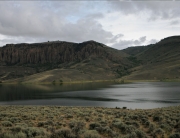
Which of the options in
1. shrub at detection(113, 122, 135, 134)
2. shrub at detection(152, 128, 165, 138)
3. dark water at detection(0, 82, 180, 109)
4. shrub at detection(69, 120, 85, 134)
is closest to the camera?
shrub at detection(152, 128, 165, 138)

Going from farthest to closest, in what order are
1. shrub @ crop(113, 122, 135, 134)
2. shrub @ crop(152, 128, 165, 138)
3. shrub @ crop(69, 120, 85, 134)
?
shrub @ crop(113, 122, 135, 134), shrub @ crop(69, 120, 85, 134), shrub @ crop(152, 128, 165, 138)

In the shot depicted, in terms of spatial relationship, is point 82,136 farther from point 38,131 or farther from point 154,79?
point 154,79

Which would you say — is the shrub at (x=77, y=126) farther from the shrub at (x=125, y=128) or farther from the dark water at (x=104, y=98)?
the dark water at (x=104, y=98)

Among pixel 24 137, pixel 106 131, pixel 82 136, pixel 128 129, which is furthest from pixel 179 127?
pixel 24 137

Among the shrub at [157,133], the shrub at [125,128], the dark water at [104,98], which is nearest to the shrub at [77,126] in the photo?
the shrub at [125,128]

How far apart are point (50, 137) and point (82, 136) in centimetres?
161

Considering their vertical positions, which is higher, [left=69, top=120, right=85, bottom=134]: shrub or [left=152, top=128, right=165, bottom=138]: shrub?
[left=69, top=120, right=85, bottom=134]: shrub

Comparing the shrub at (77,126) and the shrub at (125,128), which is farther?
the shrub at (125,128)

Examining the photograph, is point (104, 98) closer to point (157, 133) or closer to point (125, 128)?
point (125, 128)

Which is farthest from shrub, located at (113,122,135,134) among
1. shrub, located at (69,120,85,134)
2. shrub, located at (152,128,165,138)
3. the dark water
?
the dark water

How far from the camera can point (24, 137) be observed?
384 inches

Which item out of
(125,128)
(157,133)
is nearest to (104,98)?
(125,128)

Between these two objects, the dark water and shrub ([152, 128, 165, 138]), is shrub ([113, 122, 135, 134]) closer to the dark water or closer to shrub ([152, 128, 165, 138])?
shrub ([152, 128, 165, 138])

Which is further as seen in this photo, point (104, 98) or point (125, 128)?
point (104, 98)
